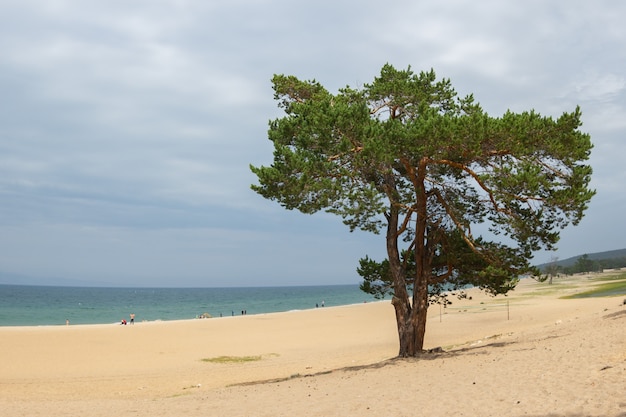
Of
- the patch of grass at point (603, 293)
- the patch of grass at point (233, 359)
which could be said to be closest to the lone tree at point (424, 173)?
the patch of grass at point (233, 359)

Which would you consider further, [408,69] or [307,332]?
[307,332]

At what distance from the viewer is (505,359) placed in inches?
539

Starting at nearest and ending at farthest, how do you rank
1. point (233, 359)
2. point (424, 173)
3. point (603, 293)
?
point (424, 173) → point (233, 359) → point (603, 293)

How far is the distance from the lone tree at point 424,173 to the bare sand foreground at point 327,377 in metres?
2.80

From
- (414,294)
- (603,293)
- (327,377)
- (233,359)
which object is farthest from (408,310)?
(603,293)

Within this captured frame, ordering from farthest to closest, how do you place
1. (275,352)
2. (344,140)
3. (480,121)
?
(275,352) < (344,140) < (480,121)

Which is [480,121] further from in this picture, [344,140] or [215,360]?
[215,360]

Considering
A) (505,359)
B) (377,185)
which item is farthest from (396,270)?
(505,359)

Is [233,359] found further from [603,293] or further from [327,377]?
[603,293]

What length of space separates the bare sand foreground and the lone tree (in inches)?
110

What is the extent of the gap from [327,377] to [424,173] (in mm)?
6973

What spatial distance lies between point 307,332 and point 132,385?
21789mm

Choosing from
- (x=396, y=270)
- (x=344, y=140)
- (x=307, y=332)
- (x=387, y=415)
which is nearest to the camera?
(x=387, y=415)

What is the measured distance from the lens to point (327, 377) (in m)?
15.5
